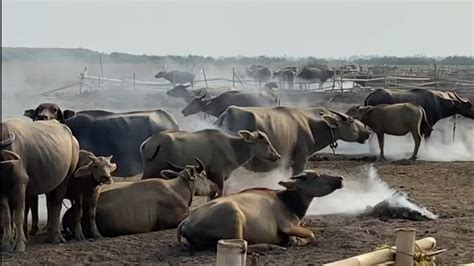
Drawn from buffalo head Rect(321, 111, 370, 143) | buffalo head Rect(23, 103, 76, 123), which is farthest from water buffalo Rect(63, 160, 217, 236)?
buffalo head Rect(321, 111, 370, 143)

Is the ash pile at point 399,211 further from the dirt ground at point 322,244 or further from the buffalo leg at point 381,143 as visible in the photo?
the buffalo leg at point 381,143

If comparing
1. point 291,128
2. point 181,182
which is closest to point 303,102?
point 291,128

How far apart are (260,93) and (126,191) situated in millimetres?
12894

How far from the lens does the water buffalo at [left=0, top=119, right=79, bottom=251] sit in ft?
26.7

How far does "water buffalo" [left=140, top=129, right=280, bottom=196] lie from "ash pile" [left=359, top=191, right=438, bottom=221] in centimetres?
192

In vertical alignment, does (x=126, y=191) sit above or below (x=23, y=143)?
below

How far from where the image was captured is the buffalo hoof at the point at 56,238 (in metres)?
8.75

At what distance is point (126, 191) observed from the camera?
9.31 m

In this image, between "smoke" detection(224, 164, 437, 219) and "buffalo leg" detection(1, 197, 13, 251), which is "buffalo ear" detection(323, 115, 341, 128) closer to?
"smoke" detection(224, 164, 437, 219)

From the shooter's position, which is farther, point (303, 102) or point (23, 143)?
point (303, 102)

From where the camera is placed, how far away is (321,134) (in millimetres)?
13922

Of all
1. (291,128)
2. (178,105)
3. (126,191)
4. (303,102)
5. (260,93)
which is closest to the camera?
(126,191)

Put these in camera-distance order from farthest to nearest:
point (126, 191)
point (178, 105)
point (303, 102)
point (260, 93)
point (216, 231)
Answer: point (303, 102)
point (178, 105)
point (260, 93)
point (126, 191)
point (216, 231)

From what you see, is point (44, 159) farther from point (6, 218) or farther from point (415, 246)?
point (415, 246)
